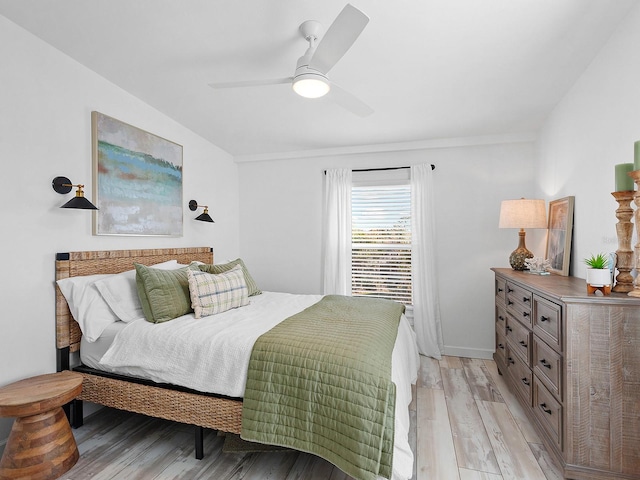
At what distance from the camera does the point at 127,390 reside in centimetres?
205

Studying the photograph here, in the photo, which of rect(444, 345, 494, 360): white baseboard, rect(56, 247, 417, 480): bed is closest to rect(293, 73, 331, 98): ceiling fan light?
rect(56, 247, 417, 480): bed

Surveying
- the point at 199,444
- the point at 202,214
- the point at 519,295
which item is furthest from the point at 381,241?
the point at 199,444

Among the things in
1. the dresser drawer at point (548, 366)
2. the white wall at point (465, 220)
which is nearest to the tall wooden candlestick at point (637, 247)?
the dresser drawer at point (548, 366)

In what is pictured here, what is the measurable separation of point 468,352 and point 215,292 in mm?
2893

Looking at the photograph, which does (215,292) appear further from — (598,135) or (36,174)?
(598,135)

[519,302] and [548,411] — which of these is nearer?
[548,411]

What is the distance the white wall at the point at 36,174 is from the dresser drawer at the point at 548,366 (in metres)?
3.10

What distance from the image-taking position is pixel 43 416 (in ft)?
5.45

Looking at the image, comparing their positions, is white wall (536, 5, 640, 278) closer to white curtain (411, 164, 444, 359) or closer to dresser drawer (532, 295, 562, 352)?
dresser drawer (532, 295, 562, 352)

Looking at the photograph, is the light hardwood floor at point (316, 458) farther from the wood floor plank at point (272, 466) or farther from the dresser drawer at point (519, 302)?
the dresser drawer at point (519, 302)

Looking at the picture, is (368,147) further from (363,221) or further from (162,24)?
(162,24)

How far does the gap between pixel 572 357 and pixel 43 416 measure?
2738 millimetres

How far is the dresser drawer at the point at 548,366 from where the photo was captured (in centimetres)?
179

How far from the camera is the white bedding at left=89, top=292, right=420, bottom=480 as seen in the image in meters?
1.81
